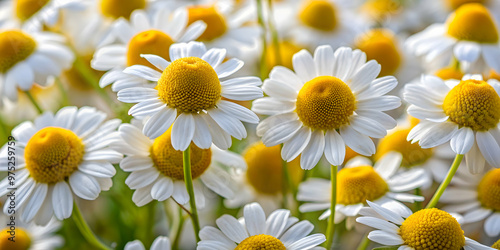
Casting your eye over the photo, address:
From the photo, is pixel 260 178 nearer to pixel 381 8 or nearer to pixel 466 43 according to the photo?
pixel 466 43

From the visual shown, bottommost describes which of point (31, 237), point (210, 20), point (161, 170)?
point (31, 237)

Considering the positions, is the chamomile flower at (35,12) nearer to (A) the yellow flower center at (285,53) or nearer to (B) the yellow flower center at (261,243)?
(A) the yellow flower center at (285,53)

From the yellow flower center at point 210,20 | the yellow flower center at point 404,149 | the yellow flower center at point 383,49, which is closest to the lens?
the yellow flower center at point 404,149

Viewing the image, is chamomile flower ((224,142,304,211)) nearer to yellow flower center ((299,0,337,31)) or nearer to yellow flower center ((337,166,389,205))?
yellow flower center ((337,166,389,205))

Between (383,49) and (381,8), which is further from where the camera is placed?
(381,8)

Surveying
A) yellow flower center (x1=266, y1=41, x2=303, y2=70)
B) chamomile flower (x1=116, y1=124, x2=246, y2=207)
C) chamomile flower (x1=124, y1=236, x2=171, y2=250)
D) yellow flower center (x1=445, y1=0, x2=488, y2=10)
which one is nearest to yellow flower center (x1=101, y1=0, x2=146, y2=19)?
yellow flower center (x1=266, y1=41, x2=303, y2=70)

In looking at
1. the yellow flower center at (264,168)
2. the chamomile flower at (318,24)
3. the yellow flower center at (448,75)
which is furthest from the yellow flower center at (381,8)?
the yellow flower center at (264,168)

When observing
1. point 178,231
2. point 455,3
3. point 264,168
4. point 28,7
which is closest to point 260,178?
point 264,168
